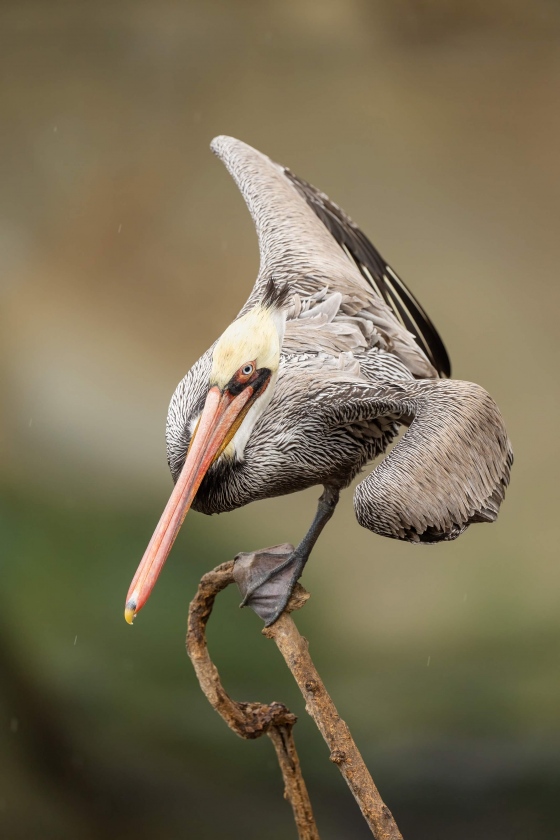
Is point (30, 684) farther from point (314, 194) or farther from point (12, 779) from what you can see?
point (314, 194)

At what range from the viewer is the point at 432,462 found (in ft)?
5.82

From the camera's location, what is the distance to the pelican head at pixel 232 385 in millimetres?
1759

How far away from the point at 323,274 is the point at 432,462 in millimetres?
764

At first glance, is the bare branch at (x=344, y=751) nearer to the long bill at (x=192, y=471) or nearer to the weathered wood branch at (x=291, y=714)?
the weathered wood branch at (x=291, y=714)

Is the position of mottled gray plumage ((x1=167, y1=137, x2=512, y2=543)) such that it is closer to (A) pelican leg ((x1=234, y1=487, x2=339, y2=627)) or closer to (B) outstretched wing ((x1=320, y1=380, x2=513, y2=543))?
(B) outstretched wing ((x1=320, y1=380, x2=513, y2=543))

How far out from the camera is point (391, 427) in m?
2.10

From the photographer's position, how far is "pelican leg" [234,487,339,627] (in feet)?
6.68

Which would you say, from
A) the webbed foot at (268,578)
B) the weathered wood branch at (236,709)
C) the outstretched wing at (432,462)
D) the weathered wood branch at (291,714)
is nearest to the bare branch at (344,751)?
the weathered wood branch at (291,714)

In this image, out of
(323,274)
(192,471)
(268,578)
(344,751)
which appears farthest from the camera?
(323,274)

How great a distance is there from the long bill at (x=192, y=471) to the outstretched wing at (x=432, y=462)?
213 millimetres

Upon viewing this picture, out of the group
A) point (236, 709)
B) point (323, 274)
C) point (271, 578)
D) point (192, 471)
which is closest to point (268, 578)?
point (271, 578)

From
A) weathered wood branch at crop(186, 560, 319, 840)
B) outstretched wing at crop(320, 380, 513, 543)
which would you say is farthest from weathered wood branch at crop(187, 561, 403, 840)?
outstretched wing at crop(320, 380, 513, 543)

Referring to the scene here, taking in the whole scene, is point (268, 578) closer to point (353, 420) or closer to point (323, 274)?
point (353, 420)

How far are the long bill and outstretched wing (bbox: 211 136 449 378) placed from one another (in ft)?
1.05
